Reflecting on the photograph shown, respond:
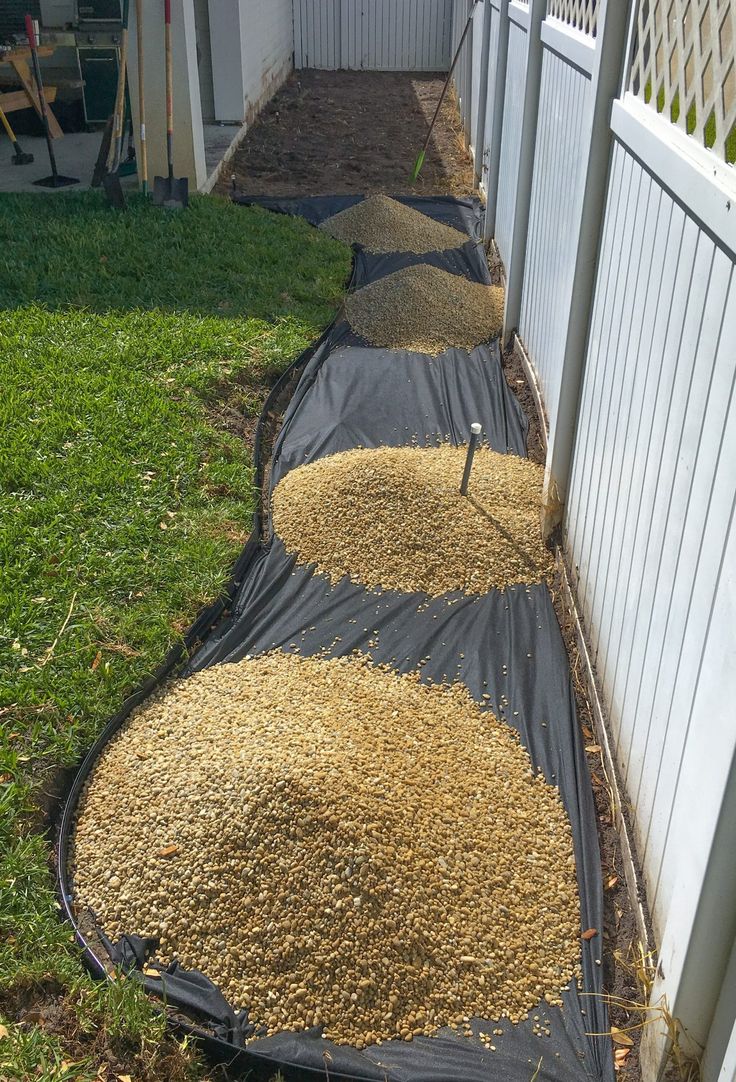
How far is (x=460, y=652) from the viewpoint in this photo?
3.82 meters

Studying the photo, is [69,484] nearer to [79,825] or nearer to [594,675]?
[79,825]

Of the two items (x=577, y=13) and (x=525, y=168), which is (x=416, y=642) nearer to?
(x=577, y=13)

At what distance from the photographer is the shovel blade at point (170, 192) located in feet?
27.8

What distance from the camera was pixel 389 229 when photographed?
28.4 ft

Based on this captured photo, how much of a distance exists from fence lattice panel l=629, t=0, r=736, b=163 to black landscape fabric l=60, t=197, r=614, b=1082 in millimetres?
2104

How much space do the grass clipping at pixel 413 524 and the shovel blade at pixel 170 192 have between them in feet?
15.6

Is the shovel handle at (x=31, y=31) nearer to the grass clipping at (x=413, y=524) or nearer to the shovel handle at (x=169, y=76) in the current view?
the shovel handle at (x=169, y=76)

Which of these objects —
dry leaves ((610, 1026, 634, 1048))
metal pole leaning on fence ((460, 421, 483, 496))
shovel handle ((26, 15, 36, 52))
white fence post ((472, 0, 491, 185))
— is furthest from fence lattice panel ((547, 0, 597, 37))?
shovel handle ((26, 15, 36, 52))

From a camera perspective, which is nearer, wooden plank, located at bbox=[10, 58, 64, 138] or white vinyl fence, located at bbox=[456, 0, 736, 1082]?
white vinyl fence, located at bbox=[456, 0, 736, 1082]

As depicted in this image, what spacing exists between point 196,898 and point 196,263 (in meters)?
5.88

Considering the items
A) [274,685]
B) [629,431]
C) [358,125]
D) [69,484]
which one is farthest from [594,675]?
[358,125]

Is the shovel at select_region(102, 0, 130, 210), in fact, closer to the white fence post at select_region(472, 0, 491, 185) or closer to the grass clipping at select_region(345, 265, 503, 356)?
the grass clipping at select_region(345, 265, 503, 356)

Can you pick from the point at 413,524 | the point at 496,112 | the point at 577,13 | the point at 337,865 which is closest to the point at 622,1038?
the point at 337,865

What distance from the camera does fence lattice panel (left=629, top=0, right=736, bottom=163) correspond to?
215cm
